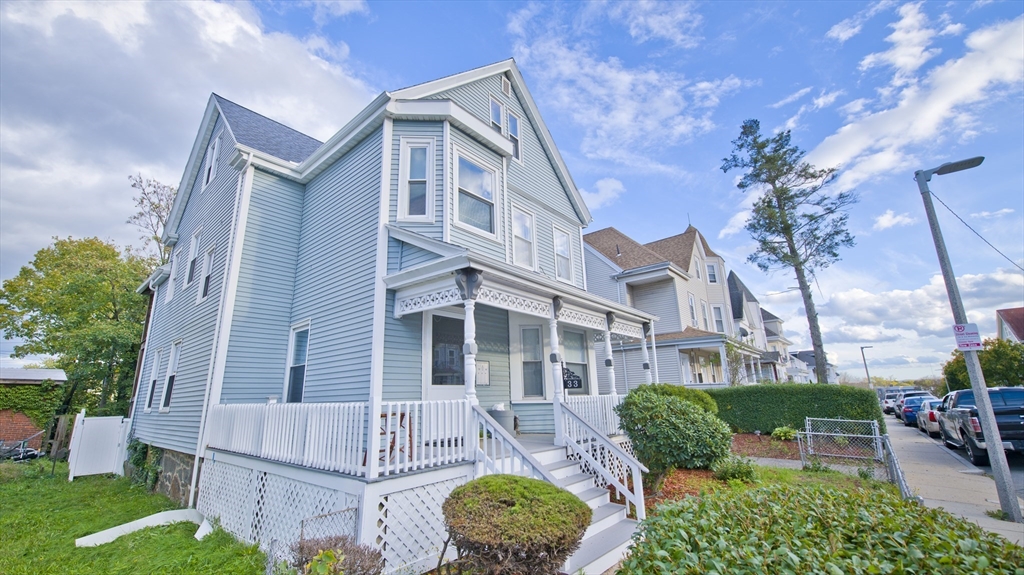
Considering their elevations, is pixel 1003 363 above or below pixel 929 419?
above

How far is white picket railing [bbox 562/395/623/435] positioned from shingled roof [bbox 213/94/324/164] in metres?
9.29

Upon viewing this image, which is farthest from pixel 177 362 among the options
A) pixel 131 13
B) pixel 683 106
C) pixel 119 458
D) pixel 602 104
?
pixel 683 106

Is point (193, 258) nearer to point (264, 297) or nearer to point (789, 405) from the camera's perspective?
point (264, 297)

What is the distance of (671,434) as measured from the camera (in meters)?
7.24

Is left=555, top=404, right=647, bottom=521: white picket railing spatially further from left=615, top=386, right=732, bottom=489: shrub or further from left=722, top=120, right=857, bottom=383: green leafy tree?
left=722, top=120, right=857, bottom=383: green leafy tree

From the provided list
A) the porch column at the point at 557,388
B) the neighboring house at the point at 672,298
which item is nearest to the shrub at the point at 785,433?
the neighboring house at the point at 672,298

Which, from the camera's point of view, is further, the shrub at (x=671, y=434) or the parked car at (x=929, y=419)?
the parked car at (x=929, y=419)

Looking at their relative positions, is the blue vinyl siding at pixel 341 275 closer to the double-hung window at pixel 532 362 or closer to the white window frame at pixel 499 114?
the white window frame at pixel 499 114

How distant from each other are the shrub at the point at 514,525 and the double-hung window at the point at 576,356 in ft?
22.7

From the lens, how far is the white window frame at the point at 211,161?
11.9m

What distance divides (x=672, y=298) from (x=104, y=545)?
20320 millimetres

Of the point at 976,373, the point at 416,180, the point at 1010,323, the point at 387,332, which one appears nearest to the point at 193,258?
the point at 416,180

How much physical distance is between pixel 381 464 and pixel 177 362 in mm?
9177

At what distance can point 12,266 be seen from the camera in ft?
85.7
